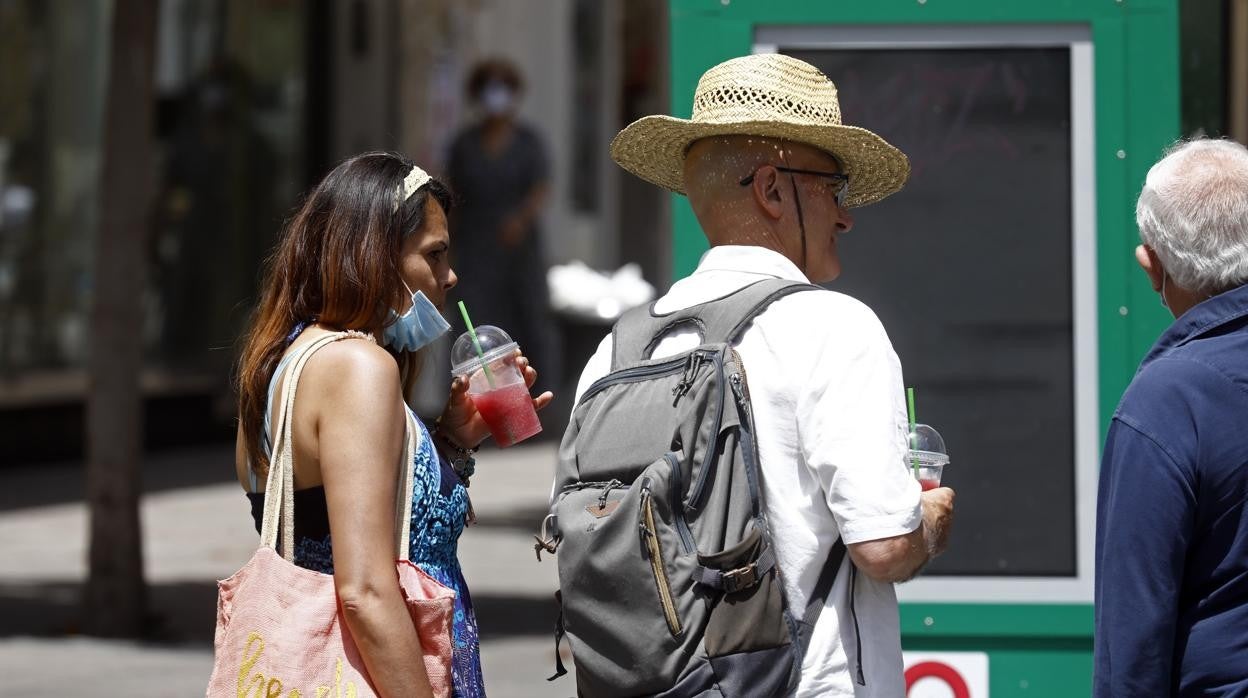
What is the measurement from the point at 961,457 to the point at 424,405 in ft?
27.4

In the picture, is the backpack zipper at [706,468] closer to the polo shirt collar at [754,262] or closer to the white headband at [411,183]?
the polo shirt collar at [754,262]

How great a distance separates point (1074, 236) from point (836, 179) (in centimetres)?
128

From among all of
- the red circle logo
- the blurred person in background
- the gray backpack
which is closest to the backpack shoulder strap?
the gray backpack

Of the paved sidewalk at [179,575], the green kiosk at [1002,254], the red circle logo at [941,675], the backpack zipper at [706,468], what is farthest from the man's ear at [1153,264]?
the paved sidewalk at [179,575]

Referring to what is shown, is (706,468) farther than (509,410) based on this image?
No

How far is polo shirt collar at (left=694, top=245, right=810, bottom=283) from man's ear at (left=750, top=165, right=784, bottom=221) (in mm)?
60

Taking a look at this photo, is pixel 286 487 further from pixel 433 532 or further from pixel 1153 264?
pixel 1153 264

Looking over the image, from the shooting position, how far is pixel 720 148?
116 inches

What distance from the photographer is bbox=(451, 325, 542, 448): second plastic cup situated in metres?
3.14

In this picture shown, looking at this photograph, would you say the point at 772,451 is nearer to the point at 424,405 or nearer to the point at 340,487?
the point at 340,487

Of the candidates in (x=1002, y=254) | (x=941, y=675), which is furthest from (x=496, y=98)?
(x=941, y=675)

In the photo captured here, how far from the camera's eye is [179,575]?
27.1 feet

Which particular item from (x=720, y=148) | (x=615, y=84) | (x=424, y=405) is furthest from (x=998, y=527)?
(x=615, y=84)

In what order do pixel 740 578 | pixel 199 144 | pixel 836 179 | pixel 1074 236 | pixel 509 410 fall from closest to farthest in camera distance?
pixel 740 578 → pixel 836 179 → pixel 509 410 → pixel 1074 236 → pixel 199 144
